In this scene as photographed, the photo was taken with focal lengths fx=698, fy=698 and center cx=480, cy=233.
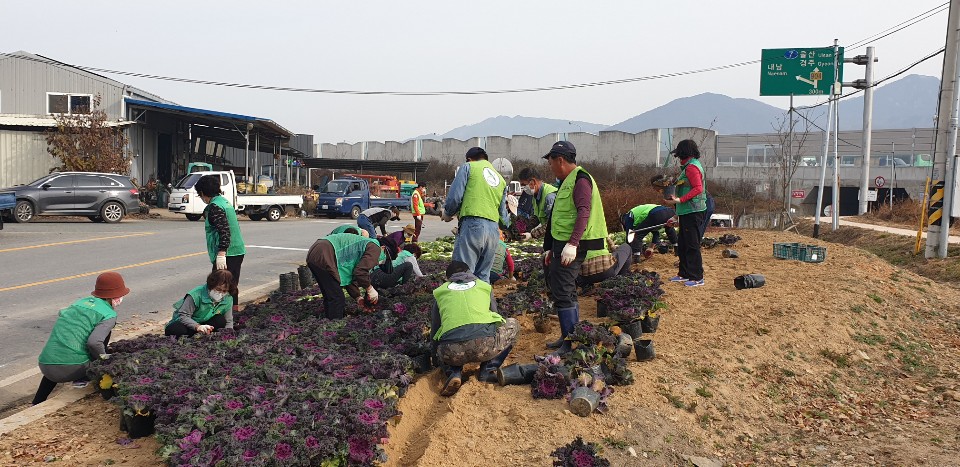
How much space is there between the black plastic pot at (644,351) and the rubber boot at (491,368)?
44.6 inches

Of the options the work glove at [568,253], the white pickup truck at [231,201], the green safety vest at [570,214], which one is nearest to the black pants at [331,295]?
the green safety vest at [570,214]

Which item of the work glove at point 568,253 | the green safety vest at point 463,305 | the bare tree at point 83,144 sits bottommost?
the green safety vest at point 463,305

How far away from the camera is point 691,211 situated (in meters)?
8.86

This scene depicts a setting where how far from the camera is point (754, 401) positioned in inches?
229

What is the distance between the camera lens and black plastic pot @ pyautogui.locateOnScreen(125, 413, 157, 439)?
463cm

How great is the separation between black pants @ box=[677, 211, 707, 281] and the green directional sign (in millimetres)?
A: 21194

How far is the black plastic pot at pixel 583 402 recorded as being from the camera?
4.96m

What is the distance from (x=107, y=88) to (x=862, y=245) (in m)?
31.7

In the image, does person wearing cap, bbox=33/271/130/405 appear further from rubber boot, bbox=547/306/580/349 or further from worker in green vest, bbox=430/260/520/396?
rubber boot, bbox=547/306/580/349

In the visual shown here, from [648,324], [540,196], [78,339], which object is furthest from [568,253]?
[78,339]

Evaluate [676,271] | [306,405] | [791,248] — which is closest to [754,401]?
[306,405]

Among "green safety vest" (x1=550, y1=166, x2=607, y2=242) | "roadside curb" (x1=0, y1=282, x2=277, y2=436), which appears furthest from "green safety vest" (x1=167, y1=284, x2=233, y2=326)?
"green safety vest" (x1=550, y1=166, x2=607, y2=242)

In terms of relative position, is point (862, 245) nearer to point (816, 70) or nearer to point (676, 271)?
point (816, 70)

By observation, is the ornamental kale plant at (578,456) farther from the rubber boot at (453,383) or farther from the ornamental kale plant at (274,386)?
the rubber boot at (453,383)
